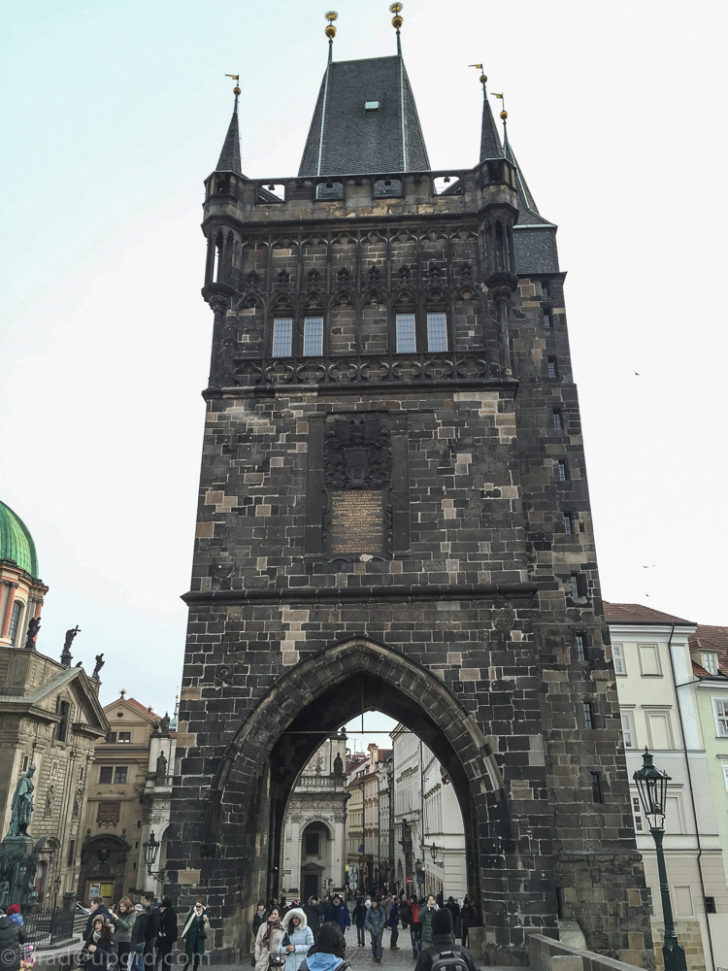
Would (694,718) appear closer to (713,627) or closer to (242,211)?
(713,627)

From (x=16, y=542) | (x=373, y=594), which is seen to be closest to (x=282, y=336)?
(x=373, y=594)

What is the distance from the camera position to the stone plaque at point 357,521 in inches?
650

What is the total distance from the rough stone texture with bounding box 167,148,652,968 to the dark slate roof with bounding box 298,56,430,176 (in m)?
2.70

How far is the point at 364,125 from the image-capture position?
2391 centimetres

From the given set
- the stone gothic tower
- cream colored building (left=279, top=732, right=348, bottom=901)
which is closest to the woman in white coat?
the stone gothic tower

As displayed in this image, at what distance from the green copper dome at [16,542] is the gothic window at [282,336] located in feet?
79.5

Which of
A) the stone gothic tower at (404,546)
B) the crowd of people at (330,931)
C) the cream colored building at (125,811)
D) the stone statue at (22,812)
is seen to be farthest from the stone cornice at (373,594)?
the cream colored building at (125,811)

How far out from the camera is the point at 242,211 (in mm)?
19844

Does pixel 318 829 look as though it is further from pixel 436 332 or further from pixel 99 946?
pixel 99 946

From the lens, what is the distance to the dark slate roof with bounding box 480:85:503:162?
2002cm

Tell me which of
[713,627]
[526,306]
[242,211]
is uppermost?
[242,211]

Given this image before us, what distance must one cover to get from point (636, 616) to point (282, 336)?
17.4 m

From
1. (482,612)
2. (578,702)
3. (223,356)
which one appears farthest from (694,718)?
(223,356)

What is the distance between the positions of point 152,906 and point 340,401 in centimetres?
1035
